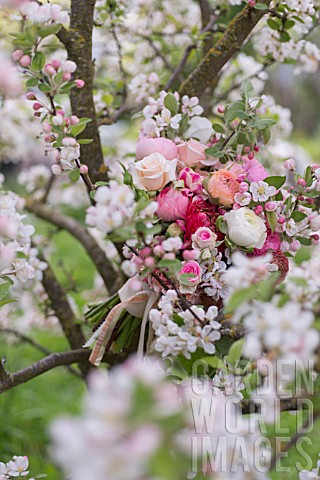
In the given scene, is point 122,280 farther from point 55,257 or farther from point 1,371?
point 55,257

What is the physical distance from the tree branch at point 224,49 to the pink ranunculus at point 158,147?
1.07 feet

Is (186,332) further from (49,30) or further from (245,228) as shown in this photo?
(49,30)

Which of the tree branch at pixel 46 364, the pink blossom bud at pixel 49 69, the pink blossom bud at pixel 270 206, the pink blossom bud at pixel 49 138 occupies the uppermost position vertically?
the pink blossom bud at pixel 49 69

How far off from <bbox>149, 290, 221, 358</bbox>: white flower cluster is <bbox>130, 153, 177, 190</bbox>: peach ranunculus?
0.73 feet

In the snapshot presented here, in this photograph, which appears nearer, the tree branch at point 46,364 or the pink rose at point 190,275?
the pink rose at point 190,275

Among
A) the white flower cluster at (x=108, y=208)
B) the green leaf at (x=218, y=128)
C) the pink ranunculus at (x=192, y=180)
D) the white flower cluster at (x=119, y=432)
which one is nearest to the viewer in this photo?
the white flower cluster at (x=119, y=432)

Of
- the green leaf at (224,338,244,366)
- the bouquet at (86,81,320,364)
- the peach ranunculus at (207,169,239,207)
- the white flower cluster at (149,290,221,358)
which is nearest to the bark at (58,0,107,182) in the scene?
the bouquet at (86,81,320,364)

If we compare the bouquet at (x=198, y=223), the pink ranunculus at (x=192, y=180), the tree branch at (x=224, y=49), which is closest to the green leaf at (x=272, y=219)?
the bouquet at (x=198, y=223)

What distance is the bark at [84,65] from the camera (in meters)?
1.18

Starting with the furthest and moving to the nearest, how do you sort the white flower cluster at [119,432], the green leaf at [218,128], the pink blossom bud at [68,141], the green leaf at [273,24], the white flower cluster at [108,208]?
1. the green leaf at [273,24]
2. the green leaf at [218,128]
3. the pink blossom bud at [68,141]
4. the white flower cluster at [108,208]
5. the white flower cluster at [119,432]

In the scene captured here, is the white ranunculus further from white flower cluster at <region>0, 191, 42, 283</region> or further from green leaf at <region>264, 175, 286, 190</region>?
white flower cluster at <region>0, 191, 42, 283</region>

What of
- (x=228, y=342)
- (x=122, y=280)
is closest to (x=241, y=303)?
(x=228, y=342)

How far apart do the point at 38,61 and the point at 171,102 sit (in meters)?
0.26

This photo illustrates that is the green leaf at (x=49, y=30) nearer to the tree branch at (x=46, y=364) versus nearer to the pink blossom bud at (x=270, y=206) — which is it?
the pink blossom bud at (x=270, y=206)
